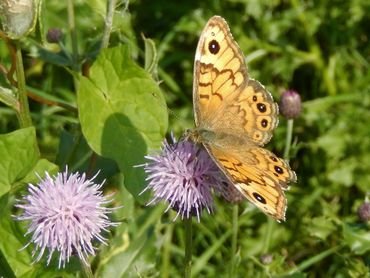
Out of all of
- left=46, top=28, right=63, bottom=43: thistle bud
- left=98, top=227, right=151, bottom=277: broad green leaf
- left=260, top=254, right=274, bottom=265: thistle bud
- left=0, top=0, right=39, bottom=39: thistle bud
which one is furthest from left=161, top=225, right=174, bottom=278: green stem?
left=0, top=0, right=39, bottom=39: thistle bud

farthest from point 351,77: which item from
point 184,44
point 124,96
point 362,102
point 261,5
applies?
point 124,96

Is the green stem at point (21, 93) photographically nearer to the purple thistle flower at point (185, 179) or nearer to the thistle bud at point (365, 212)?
the purple thistle flower at point (185, 179)

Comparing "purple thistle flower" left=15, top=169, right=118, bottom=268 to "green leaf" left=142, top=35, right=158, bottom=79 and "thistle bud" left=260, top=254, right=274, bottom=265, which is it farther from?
"thistle bud" left=260, top=254, right=274, bottom=265

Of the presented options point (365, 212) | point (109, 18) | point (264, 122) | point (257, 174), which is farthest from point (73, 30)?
point (365, 212)

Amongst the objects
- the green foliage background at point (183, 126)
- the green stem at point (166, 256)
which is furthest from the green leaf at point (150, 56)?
the green stem at point (166, 256)

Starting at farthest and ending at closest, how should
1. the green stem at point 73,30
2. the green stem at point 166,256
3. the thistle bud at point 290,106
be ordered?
the green stem at point 166,256 < the thistle bud at point 290,106 < the green stem at point 73,30

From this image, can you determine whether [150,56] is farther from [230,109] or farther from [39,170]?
[39,170]
